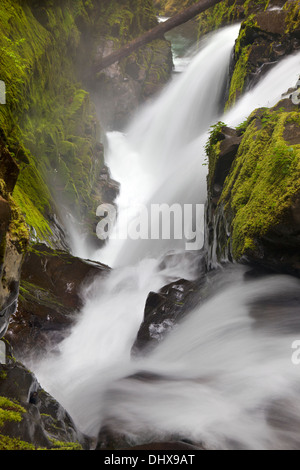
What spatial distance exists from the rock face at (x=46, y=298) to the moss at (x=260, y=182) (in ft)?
9.14

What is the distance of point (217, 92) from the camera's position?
14820 mm

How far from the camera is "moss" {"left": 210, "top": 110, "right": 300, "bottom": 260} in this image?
411 cm

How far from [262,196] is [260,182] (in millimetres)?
338

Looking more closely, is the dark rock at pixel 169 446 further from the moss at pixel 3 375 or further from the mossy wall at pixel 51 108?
the mossy wall at pixel 51 108

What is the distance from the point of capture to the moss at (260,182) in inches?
162

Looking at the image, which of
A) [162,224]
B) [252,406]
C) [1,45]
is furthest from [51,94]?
[252,406]

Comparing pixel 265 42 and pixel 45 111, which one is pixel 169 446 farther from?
pixel 265 42

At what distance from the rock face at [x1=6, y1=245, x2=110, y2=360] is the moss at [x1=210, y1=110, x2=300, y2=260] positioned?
279cm

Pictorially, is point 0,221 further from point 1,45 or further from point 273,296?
point 1,45

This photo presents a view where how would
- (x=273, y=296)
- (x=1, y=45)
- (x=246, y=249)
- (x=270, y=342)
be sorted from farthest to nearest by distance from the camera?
1. (x=1, y=45)
2. (x=246, y=249)
3. (x=273, y=296)
4. (x=270, y=342)

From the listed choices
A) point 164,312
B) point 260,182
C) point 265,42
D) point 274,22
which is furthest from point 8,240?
point 274,22

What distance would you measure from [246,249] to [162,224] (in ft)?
19.4

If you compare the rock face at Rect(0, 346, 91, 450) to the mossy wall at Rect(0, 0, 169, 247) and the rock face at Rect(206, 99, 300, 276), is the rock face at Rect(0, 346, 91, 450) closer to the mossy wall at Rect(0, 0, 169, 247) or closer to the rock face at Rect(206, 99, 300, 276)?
the rock face at Rect(206, 99, 300, 276)
